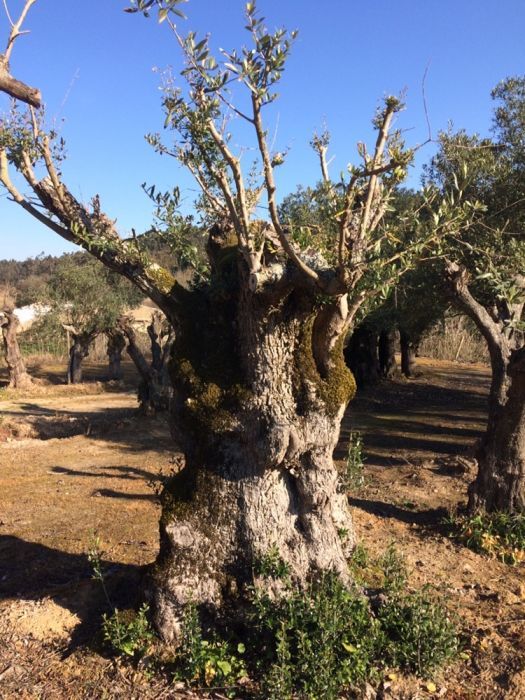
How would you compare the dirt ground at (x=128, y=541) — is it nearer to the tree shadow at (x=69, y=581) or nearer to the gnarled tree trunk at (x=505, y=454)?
the tree shadow at (x=69, y=581)

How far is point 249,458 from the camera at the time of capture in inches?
180

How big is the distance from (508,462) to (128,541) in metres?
4.60

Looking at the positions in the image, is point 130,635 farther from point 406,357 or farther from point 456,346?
point 456,346

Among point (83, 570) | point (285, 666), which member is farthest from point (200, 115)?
point (83, 570)

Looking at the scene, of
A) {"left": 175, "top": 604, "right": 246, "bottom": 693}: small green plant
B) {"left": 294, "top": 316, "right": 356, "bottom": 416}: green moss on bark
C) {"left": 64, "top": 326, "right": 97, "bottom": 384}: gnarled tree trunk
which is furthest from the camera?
{"left": 64, "top": 326, "right": 97, "bottom": 384}: gnarled tree trunk

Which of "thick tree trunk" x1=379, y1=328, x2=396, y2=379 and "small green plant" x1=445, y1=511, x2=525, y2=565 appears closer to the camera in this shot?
"small green plant" x1=445, y1=511, x2=525, y2=565

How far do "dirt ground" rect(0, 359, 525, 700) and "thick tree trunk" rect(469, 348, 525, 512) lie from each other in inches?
28.7

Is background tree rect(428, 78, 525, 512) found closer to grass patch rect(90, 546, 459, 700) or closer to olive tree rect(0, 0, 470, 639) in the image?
olive tree rect(0, 0, 470, 639)

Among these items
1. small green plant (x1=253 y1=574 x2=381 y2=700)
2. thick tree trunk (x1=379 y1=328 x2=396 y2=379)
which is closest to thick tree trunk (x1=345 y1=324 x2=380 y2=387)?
thick tree trunk (x1=379 y1=328 x2=396 y2=379)

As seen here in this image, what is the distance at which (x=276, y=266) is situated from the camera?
411cm

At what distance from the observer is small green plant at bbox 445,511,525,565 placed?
6.44 metres

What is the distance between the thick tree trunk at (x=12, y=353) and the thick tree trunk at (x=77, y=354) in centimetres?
169

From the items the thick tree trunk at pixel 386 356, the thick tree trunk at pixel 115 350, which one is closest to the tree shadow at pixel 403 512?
the thick tree trunk at pixel 386 356

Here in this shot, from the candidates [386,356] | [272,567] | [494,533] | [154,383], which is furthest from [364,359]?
[272,567]
